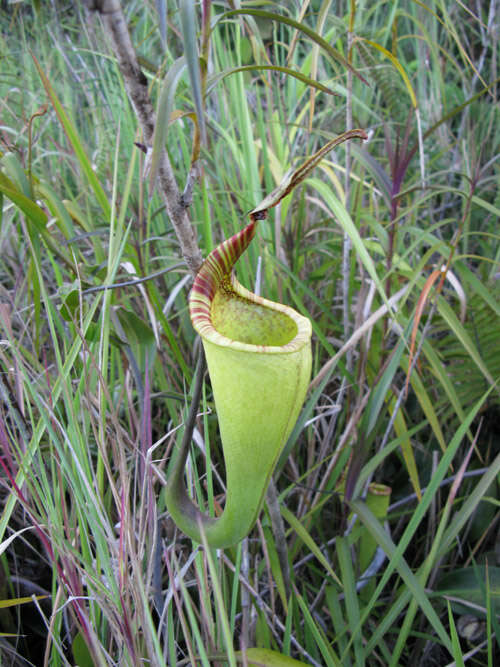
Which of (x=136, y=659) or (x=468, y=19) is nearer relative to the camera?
(x=136, y=659)

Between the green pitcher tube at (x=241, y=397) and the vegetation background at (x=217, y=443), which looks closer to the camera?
the green pitcher tube at (x=241, y=397)

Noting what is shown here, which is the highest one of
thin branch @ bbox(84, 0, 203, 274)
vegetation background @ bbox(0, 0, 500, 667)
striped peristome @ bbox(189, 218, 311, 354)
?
thin branch @ bbox(84, 0, 203, 274)

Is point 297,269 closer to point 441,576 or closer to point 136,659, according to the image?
point 441,576

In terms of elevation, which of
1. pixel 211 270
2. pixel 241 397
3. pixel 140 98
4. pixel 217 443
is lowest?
pixel 217 443

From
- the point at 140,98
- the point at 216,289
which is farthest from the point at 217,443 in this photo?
the point at 140,98

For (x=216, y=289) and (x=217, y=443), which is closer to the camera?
(x=216, y=289)

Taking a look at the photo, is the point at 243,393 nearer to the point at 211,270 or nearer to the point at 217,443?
the point at 211,270

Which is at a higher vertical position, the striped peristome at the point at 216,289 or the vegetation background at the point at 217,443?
the striped peristome at the point at 216,289

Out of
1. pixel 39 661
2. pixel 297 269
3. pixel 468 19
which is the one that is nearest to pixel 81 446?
pixel 39 661
